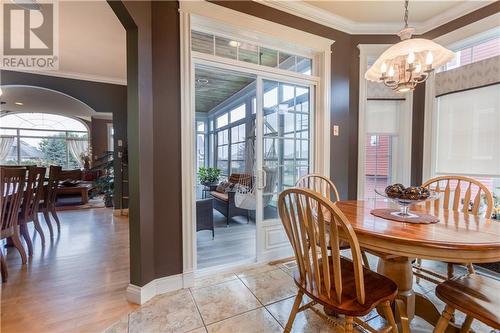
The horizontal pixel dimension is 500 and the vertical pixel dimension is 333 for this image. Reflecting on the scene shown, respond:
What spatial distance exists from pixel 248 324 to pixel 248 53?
250 cm

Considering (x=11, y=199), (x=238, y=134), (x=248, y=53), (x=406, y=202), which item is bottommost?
(x=11, y=199)

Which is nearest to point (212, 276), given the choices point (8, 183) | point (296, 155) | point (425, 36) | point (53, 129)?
point (296, 155)

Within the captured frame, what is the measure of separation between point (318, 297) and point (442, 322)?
0.63m

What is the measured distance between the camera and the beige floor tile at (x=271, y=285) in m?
2.01

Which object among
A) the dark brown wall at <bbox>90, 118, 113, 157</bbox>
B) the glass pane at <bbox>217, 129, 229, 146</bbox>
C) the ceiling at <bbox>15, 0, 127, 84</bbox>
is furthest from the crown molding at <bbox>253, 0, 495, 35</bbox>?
the dark brown wall at <bbox>90, 118, 113, 157</bbox>

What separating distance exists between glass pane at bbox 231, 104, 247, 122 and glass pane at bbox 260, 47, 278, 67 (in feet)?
11.3

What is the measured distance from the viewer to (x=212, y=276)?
92.9 inches

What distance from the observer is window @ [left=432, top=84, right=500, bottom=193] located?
100 inches

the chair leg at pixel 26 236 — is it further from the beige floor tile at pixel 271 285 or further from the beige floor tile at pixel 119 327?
the beige floor tile at pixel 271 285

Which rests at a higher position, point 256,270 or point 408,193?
point 408,193

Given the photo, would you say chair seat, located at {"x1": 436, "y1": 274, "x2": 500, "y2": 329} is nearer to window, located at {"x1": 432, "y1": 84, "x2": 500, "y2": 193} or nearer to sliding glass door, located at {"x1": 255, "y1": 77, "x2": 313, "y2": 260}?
sliding glass door, located at {"x1": 255, "y1": 77, "x2": 313, "y2": 260}

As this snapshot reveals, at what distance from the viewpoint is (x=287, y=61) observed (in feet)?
9.19

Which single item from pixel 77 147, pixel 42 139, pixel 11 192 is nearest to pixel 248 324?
pixel 11 192

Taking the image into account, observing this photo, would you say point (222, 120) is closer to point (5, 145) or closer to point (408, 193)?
point (408, 193)
